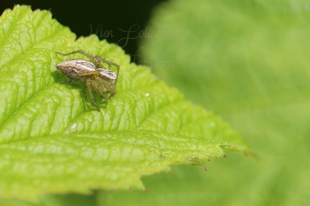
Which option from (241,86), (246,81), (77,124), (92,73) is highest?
(246,81)

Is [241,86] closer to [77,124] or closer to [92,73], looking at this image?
[92,73]

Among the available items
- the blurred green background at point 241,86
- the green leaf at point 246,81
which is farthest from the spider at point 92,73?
the green leaf at point 246,81

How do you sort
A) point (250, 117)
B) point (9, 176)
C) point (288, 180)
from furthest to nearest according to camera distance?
point (250, 117) → point (288, 180) → point (9, 176)

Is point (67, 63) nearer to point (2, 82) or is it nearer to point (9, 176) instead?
point (2, 82)

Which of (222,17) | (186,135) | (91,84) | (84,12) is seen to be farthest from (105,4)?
(186,135)

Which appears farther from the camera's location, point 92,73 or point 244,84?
point 244,84

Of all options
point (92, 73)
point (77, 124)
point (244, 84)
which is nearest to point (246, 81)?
point (244, 84)
